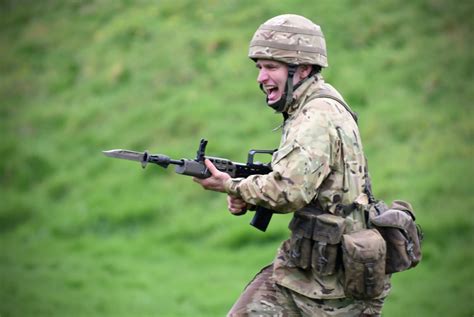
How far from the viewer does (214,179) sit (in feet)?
24.8

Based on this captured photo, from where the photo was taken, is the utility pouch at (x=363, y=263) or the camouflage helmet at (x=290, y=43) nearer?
the utility pouch at (x=363, y=263)

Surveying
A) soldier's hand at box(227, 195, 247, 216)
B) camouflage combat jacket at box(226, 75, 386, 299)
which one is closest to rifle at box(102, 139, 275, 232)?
soldier's hand at box(227, 195, 247, 216)

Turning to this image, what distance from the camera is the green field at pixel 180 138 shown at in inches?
669

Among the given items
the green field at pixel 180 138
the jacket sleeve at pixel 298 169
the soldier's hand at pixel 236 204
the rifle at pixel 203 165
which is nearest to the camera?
the jacket sleeve at pixel 298 169

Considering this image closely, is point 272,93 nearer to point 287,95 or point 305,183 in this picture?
point 287,95

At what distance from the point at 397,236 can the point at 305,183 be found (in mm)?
798

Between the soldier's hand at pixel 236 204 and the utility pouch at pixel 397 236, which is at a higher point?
the soldier's hand at pixel 236 204

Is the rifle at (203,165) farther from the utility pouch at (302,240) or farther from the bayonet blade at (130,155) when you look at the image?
the utility pouch at (302,240)

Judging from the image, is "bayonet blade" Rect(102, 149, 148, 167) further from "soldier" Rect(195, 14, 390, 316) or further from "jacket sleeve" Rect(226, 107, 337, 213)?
"jacket sleeve" Rect(226, 107, 337, 213)

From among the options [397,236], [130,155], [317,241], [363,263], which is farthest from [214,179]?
[397,236]

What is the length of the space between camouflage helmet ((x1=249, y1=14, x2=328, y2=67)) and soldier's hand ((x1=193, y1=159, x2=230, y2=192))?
0.78m

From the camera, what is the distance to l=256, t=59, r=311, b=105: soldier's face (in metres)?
7.58

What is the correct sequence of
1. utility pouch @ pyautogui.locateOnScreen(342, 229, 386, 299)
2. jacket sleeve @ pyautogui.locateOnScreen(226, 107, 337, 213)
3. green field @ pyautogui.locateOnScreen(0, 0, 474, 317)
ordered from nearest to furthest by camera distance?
jacket sleeve @ pyautogui.locateOnScreen(226, 107, 337, 213) < utility pouch @ pyautogui.locateOnScreen(342, 229, 386, 299) < green field @ pyautogui.locateOnScreen(0, 0, 474, 317)

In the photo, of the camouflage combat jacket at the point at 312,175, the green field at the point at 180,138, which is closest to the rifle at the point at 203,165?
the camouflage combat jacket at the point at 312,175
